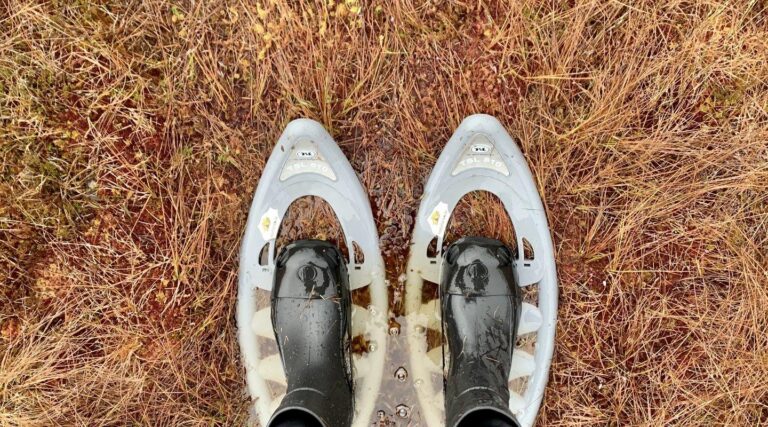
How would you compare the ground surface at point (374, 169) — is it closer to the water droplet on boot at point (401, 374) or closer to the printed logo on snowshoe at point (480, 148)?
the printed logo on snowshoe at point (480, 148)

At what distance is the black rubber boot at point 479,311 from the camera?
1.54 m

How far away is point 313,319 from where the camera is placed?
61.4 inches

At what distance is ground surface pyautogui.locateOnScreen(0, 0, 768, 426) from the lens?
1.63 metres

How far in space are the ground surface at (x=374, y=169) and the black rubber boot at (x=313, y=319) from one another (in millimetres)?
156

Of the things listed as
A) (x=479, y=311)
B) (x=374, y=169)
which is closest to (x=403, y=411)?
(x=479, y=311)

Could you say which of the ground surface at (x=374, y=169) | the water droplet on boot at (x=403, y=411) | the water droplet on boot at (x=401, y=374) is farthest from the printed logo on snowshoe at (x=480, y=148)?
the water droplet on boot at (x=403, y=411)

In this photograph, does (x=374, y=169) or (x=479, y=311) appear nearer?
(x=479, y=311)

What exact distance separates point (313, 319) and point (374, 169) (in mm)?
506

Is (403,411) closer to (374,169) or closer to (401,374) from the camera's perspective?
(401,374)

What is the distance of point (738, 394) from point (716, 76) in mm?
1019

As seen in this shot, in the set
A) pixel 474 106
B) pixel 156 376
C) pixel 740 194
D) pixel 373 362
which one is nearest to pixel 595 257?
pixel 740 194

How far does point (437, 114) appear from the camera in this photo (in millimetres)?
1658

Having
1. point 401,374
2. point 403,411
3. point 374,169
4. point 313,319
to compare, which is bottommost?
point 403,411

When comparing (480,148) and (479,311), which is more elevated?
(480,148)
